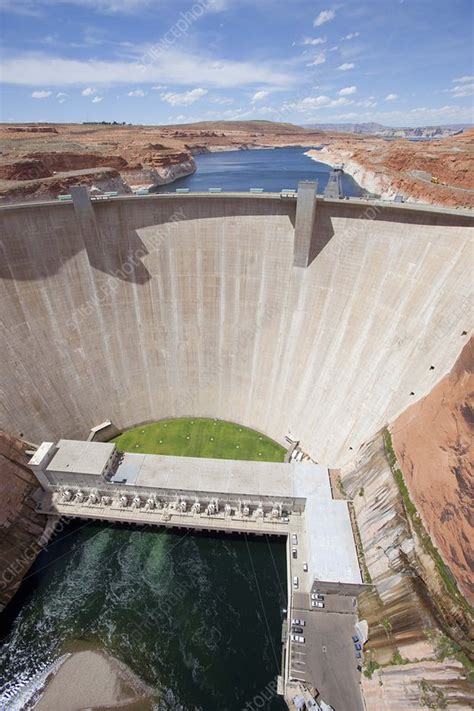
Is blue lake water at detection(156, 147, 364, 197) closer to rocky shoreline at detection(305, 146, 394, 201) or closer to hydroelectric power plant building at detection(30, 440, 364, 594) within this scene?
rocky shoreline at detection(305, 146, 394, 201)

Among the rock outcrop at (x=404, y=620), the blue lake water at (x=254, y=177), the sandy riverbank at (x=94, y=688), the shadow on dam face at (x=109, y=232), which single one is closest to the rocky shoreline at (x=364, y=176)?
the blue lake water at (x=254, y=177)

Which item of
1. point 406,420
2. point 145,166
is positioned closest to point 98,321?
point 406,420

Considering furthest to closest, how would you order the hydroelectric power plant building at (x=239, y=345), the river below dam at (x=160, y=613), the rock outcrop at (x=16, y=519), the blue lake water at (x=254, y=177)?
the blue lake water at (x=254, y=177), the hydroelectric power plant building at (x=239, y=345), the rock outcrop at (x=16, y=519), the river below dam at (x=160, y=613)

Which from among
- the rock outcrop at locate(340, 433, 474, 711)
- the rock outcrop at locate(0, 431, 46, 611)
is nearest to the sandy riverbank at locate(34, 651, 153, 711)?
the rock outcrop at locate(0, 431, 46, 611)

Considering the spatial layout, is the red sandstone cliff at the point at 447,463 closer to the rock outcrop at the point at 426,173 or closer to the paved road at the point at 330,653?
the paved road at the point at 330,653

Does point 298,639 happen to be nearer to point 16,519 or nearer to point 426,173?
point 16,519

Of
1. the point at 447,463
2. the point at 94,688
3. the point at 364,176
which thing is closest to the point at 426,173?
the point at 364,176

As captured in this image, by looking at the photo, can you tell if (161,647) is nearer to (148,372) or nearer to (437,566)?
(437,566)
